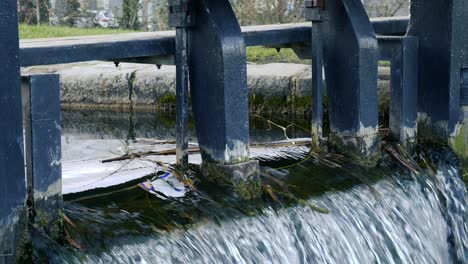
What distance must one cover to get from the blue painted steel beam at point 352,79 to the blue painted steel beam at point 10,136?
2.89 m

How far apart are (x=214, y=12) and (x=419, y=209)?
1911 millimetres

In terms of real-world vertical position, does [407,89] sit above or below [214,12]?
below

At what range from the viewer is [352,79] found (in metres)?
6.73

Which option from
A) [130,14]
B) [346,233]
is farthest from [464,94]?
[130,14]

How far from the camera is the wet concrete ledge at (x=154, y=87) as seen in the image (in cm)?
885

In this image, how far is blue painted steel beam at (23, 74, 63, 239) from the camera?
14.7 feet

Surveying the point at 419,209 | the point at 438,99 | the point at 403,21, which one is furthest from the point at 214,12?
the point at 403,21

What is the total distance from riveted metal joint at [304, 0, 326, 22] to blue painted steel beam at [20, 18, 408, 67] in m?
0.12

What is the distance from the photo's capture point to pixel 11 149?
14.1ft

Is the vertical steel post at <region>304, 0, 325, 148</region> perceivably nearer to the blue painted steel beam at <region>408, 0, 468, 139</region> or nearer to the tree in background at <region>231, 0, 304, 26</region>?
the blue painted steel beam at <region>408, 0, 468, 139</region>

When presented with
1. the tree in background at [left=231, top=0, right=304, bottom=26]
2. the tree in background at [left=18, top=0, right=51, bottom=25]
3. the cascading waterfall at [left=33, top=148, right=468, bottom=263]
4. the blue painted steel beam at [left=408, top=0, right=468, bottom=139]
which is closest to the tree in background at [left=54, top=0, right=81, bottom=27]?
the tree in background at [left=18, top=0, right=51, bottom=25]

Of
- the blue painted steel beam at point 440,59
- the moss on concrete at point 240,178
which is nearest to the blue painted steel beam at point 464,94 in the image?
the blue painted steel beam at point 440,59

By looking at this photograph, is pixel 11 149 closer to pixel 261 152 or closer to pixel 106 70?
pixel 261 152

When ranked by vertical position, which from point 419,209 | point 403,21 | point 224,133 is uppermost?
point 403,21
